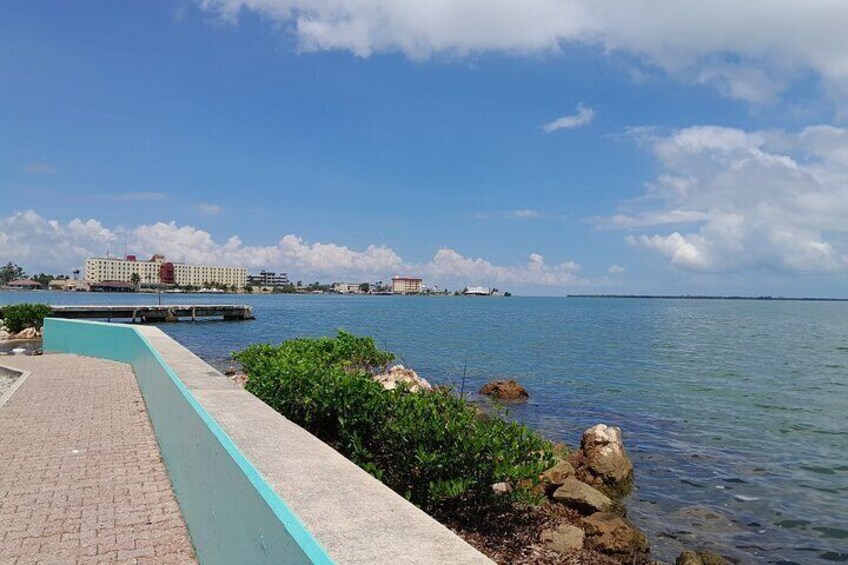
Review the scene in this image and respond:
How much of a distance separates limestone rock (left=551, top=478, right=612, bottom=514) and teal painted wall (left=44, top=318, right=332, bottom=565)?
5031 millimetres

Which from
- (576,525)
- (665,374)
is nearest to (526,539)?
(576,525)

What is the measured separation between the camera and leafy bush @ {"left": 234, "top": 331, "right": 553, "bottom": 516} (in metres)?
6.08

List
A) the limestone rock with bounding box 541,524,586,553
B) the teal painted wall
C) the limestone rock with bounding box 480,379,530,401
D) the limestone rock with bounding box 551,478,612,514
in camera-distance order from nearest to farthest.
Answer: the teal painted wall → the limestone rock with bounding box 541,524,586,553 → the limestone rock with bounding box 551,478,612,514 → the limestone rock with bounding box 480,379,530,401

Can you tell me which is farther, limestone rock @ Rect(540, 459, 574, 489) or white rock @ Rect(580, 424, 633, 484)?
white rock @ Rect(580, 424, 633, 484)

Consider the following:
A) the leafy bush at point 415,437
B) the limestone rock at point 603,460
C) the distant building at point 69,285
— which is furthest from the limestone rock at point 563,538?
the distant building at point 69,285

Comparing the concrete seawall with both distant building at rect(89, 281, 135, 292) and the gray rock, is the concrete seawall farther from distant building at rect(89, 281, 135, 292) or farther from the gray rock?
distant building at rect(89, 281, 135, 292)

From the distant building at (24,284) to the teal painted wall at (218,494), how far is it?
705 feet

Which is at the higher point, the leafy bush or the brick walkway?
the leafy bush

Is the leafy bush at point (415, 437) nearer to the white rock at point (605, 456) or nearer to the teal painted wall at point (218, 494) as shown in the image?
the teal painted wall at point (218, 494)

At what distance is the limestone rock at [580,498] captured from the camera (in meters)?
8.25

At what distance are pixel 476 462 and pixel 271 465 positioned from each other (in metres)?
2.37

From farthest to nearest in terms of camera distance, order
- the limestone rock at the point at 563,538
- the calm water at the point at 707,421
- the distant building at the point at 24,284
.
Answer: the distant building at the point at 24,284 < the calm water at the point at 707,421 < the limestone rock at the point at 563,538

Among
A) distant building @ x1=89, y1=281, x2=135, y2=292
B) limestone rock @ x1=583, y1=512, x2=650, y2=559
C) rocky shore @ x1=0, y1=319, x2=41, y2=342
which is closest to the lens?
limestone rock @ x1=583, y1=512, x2=650, y2=559

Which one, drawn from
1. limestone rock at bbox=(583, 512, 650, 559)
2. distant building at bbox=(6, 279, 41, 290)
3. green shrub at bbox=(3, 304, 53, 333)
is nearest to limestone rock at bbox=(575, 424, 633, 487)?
limestone rock at bbox=(583, 512, 650, 559)
